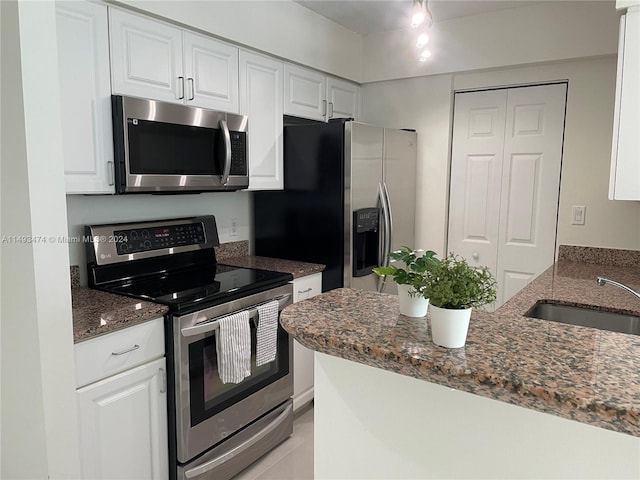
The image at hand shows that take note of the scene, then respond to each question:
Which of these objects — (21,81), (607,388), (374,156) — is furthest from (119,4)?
(607,388)

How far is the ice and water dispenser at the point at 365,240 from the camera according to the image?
9.31 ft

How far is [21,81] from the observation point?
1.35 metres

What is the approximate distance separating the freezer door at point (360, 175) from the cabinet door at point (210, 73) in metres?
0.69

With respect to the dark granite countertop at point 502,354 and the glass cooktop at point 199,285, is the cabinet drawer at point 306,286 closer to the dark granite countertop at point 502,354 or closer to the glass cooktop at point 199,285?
the glass cooktop at point 199,285

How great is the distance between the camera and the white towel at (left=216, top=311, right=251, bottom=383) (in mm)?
2090

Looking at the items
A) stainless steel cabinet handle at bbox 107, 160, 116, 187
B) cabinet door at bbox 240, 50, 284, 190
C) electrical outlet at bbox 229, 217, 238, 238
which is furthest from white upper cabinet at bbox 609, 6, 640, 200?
electrical outlet at bbox 229, 217, 238, 238

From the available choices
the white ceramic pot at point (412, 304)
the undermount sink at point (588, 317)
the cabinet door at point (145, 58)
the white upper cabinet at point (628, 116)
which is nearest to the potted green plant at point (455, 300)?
the white ceramic pot at point (412, 304)

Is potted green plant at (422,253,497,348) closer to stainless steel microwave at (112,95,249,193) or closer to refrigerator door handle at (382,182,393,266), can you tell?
stainless steel microwave at (112,95,249,193)

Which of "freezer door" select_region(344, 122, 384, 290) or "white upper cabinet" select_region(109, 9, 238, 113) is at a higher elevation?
"white upper cabinet" select_region(109, 9, 238, 113)

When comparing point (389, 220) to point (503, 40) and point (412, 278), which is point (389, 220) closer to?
point (503, 40)

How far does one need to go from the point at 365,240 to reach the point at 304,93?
102 cm

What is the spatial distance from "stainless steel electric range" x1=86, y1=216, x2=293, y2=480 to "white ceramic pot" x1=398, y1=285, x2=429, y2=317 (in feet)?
3.79

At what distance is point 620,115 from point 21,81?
1819 mm

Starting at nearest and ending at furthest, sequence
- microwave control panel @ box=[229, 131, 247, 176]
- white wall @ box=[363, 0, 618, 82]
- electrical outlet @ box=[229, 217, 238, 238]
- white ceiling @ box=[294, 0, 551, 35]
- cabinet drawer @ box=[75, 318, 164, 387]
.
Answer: cabinet drawer @ box=[75, 318, 164, 387] → microwave control panel @ box=[229, 131, 247, 176] → white wall @ box=[363, 0, 618, 82] → white ceiling @ box=[294, 0, 551, 35] → electrical outlet @ box=[229, 217, 238, 238]
